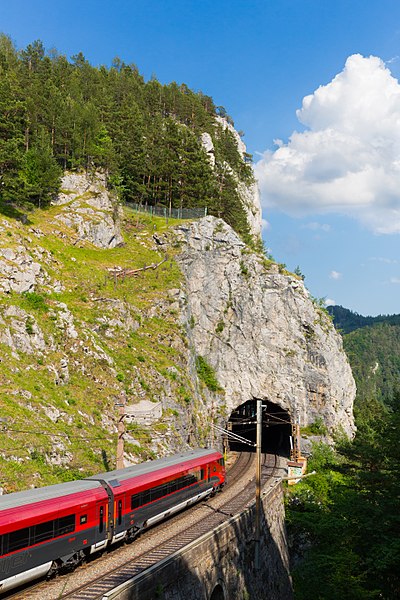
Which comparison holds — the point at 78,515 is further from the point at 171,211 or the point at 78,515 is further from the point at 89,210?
the point at 171,211

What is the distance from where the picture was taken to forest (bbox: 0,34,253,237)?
155 ft

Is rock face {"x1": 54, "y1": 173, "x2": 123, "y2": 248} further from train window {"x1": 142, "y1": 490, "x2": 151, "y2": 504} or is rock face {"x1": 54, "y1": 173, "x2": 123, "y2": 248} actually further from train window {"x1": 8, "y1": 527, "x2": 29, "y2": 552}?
train window {"x1": 8, "y1": 527, "x2": 29, "y2": 552}

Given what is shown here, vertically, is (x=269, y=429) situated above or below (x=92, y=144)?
below

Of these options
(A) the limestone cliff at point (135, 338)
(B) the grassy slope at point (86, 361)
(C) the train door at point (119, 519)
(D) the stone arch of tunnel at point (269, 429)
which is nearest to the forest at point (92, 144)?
(A) the limestone cliff at point (135, 338)

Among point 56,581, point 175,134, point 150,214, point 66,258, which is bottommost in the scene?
point 56,581

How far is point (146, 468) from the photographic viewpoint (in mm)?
23219

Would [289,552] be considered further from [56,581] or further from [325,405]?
[56,581]

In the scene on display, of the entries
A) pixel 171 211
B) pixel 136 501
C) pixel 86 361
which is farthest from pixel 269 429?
pixel 136 501

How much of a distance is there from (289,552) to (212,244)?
119ft

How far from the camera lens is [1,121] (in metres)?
46.0

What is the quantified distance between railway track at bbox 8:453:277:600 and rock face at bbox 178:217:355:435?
22.2 m

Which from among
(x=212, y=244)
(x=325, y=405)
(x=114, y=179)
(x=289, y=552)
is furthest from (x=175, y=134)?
(x=289, y=552)

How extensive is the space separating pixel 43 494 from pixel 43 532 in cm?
145

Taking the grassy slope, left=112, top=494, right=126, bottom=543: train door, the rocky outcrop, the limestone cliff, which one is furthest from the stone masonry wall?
the rocky outcrop
